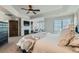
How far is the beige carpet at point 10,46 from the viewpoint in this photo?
2.34 metres

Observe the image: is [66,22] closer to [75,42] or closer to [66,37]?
[66,37]

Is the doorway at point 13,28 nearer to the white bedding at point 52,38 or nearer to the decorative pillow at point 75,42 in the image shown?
the white bedding at point 52,38

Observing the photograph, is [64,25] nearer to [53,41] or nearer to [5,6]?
[53,41]

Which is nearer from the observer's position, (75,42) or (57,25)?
(75,42)

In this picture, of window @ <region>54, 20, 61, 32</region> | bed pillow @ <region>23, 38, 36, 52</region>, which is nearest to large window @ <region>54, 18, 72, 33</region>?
window @ <region>54, 20, 61, 32</region>

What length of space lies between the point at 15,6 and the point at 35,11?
353 mm

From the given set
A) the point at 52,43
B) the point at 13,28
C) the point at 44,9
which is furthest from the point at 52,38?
the point at 13,28

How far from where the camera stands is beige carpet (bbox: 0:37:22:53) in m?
2.34

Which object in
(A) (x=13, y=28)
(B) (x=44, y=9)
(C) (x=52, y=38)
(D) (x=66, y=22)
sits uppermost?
(B) (x=44, y=9)

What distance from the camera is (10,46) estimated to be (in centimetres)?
234

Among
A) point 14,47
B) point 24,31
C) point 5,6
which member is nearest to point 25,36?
point 24,31
